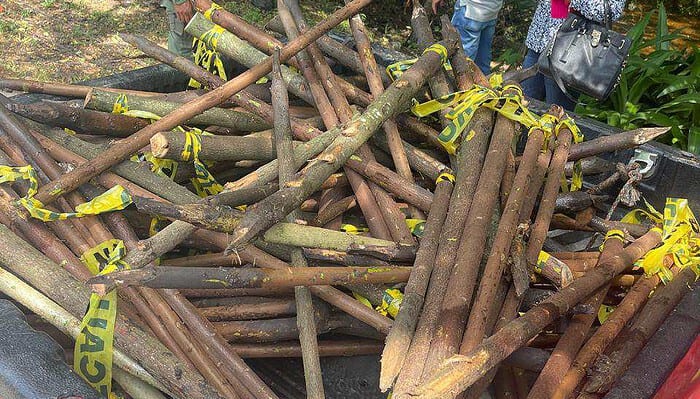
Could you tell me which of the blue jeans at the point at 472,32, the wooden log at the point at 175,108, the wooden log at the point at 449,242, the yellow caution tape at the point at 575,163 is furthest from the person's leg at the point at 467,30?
the wooden log at the point at 175,108

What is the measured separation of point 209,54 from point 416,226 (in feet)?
→ 4.58

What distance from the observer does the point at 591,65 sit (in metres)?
3.22

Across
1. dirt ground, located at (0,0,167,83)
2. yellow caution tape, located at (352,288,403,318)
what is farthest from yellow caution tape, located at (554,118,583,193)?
dirt ground, located at (0,0,167,83)

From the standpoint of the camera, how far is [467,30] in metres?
4.36

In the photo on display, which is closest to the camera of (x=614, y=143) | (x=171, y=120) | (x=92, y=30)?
(x=171, y=120)

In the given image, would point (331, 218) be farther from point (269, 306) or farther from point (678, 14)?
point (678, 14)

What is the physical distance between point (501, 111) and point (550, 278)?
2.43 ft

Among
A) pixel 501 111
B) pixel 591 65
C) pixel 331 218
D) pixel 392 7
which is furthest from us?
pixel 392 7

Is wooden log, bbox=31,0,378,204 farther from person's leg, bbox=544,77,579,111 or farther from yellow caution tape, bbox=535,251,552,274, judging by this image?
person's leg, bbox=544,77,579,111

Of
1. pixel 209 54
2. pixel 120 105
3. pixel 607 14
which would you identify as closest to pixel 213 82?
pixel 209 54

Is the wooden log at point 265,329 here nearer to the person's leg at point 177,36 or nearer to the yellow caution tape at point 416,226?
the yellow caution tape at point 416,226

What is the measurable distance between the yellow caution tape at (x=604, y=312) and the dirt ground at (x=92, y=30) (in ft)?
13.1

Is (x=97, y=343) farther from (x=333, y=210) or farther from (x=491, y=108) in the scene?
(x=491, y=108)

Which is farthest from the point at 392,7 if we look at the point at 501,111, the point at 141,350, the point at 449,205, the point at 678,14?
the point at 141,350
